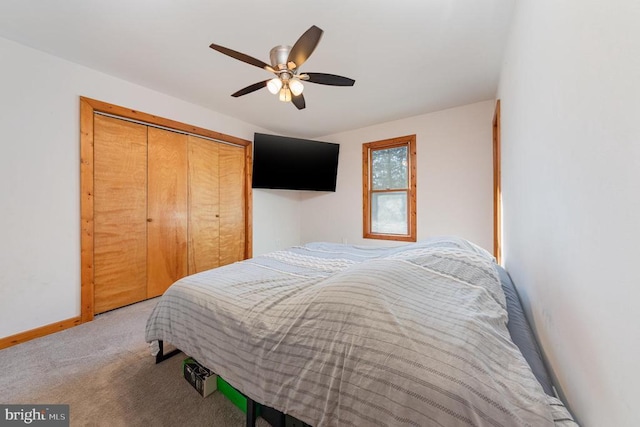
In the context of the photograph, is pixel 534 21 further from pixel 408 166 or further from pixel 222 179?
pixel 222 179

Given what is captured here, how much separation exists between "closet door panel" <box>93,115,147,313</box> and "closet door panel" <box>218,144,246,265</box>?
1034mm

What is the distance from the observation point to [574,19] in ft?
2.30

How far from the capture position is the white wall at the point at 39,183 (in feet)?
6.73

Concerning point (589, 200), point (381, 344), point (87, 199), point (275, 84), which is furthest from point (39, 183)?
point (589, 200)

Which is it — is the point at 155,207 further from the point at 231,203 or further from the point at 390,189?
the point at 390,189

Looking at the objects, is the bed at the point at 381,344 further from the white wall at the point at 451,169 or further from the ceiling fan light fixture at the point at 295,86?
the white wall at the point at 451,169

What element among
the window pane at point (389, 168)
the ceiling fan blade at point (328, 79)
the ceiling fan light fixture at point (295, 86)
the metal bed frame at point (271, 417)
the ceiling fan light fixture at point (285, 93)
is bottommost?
the metal bed frame at point (271, 417)

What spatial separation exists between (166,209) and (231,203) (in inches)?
37.5

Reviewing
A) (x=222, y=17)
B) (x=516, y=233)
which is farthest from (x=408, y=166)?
(x=222, y=17)

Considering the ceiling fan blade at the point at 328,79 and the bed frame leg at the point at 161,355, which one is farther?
the ceiling fan blade at the point at 328,79

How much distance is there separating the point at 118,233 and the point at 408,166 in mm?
3971

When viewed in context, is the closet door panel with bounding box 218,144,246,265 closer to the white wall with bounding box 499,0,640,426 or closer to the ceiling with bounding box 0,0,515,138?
the ceiling with bounding box 0,0,515,138

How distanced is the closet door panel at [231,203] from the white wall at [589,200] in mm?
3647

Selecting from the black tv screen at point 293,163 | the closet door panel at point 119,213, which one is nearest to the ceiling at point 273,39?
the closet door panel at point 119,213
